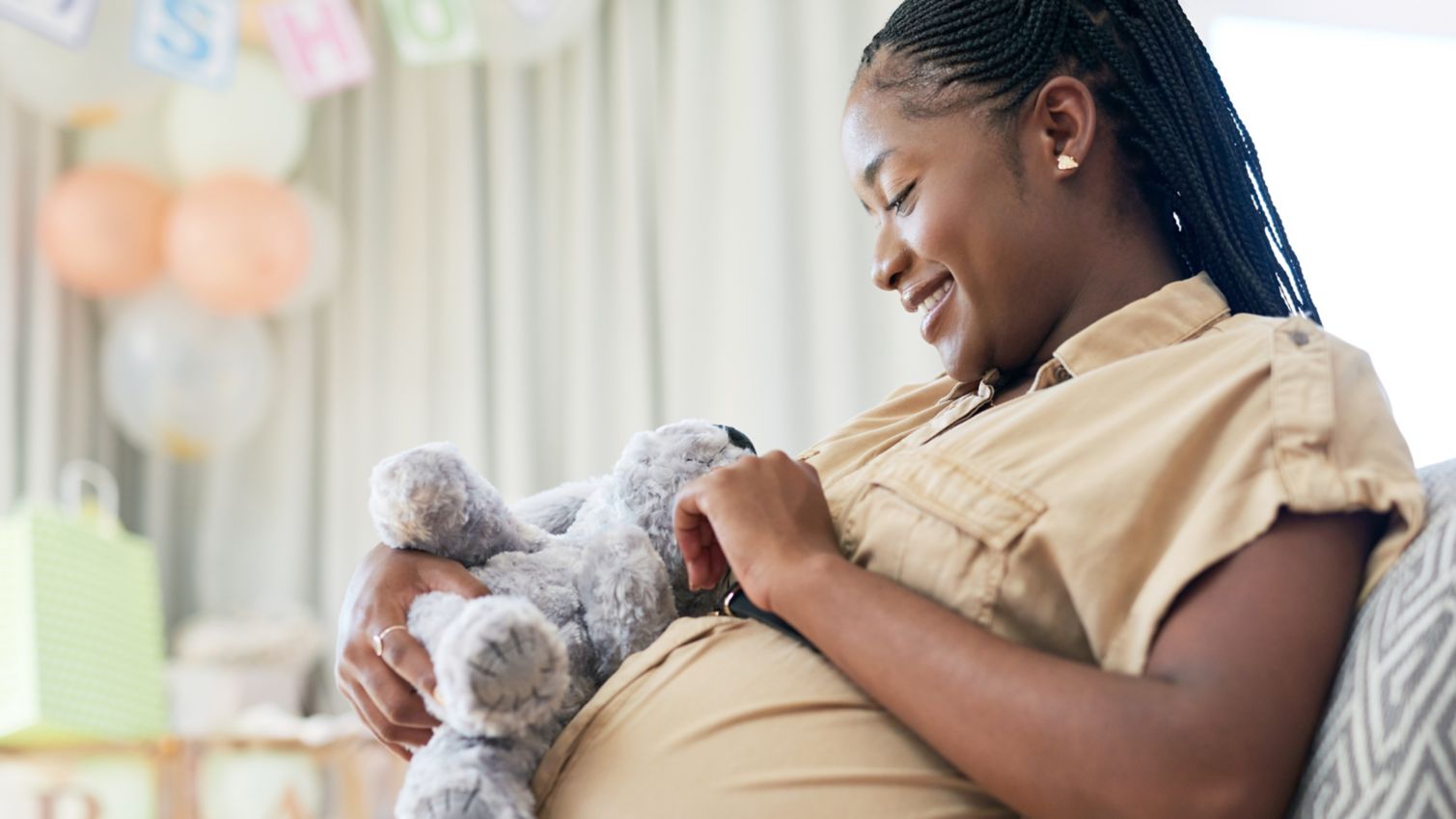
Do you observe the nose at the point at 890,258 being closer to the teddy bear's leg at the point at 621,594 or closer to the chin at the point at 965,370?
the chin at the point at 965,370

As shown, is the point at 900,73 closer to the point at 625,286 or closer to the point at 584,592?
the point at 584,592

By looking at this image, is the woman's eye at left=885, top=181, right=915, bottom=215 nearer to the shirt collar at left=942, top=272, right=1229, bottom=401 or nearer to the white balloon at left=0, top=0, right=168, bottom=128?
the shirt collar at left=942, top=272, right=1229, bottom=401

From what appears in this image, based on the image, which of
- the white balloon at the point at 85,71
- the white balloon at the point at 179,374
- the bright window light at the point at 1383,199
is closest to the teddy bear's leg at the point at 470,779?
the bright window light at the point at 1383,199

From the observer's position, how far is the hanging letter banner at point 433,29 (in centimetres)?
298

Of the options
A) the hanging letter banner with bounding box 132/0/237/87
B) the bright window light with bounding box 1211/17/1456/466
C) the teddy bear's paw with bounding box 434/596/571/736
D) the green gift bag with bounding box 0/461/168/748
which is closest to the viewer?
the teddy bear's paw with bounding box 434/596/571/736

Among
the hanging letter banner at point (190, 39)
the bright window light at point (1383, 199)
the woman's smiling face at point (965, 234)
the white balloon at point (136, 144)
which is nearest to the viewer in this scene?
the woman's smiling face at point (965, 234)

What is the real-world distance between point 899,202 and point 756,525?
0.30 meters

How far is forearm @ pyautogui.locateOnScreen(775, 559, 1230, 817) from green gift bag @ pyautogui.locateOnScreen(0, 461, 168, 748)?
1924 millimetres

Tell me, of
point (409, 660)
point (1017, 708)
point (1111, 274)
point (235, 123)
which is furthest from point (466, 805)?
point (235, 123)

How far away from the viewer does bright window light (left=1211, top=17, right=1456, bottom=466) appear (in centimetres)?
220

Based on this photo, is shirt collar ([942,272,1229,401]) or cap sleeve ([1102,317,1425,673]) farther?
shirt collar ([942,272,1229,401])

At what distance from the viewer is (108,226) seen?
3045 millimetres

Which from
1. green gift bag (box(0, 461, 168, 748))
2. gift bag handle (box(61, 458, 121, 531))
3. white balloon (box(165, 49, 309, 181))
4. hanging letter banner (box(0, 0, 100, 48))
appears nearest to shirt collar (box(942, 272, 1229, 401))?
green gift bag (box(0, 461, 168, 748))

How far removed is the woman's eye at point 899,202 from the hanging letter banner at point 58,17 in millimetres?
2007
